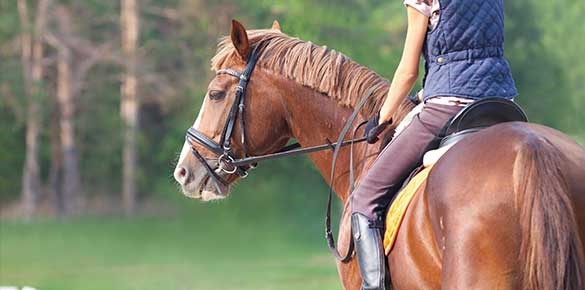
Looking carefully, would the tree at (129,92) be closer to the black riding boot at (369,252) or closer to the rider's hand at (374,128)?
the rider's hand at (374,128)

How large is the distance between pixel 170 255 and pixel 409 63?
16.3 meters

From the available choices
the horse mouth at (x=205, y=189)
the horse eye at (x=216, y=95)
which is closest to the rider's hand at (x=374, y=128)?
the horse eye at (x=216, y=95)

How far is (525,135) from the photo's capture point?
344 cm

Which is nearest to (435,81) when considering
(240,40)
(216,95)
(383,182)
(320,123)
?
(383,182)

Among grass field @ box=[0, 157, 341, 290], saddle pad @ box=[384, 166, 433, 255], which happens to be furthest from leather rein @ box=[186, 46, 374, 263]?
grass field @ box=[0, 157, 341, 290]

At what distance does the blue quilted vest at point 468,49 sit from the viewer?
13.2 feet

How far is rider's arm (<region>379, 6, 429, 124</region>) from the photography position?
13.5ft

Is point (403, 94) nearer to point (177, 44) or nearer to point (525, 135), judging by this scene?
point (525, 135)

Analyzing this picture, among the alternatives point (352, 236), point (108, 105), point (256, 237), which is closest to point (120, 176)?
point (108, 105)

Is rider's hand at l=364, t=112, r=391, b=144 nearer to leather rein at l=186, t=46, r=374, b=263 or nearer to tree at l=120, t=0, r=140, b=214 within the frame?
leather rein at l=186, t=46, r=374, b=263

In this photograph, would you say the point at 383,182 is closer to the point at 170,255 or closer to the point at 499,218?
the point at 499,218

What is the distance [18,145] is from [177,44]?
560 centimetres

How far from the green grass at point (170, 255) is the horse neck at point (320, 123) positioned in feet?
37.5

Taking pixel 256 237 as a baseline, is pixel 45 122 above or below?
above
